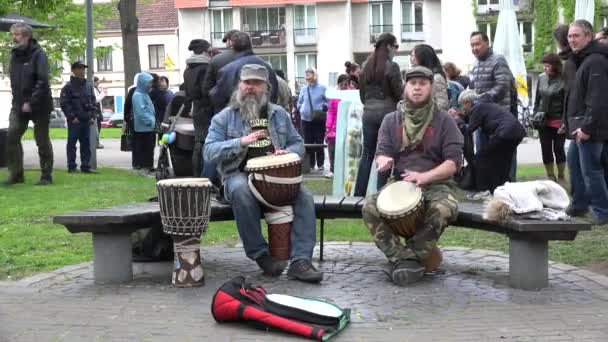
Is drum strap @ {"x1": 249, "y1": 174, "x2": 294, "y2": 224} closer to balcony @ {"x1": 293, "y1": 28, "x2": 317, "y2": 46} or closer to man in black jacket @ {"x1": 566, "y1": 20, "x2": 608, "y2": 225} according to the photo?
man in black jacket @ {"x1": 566, "y1": 20, "x2": 608, "y2": 225}

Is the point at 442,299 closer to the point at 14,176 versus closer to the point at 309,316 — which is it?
the point at 309,316

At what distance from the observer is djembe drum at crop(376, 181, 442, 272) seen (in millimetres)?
6186

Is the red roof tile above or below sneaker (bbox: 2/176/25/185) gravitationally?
above

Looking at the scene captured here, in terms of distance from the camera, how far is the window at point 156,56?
6744cm

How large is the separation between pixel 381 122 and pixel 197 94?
2.04 meters

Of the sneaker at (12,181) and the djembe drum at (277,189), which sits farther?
the sneaker at (12,181)

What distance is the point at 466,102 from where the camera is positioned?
10914mm

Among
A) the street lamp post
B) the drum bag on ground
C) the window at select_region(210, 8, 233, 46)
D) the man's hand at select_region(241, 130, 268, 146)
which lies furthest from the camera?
the window at select_region(210, 8, 233, 46)

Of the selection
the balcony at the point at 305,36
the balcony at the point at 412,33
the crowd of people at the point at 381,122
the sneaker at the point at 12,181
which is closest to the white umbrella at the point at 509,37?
the crowd of people at the point at 381,122

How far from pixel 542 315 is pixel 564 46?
4803 millimetres

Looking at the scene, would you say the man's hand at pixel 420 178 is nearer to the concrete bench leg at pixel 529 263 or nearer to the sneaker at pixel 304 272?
the concrete bench leg at pixel 529 263

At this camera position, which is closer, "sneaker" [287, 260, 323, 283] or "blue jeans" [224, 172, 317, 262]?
"sneaker" [287, 260, 323, 283]

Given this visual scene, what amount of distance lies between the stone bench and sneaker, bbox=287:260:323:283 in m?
0.78

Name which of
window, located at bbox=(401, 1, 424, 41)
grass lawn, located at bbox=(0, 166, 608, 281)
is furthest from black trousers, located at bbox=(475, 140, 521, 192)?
window, located at bbox=(401, 1, 424, 41)
